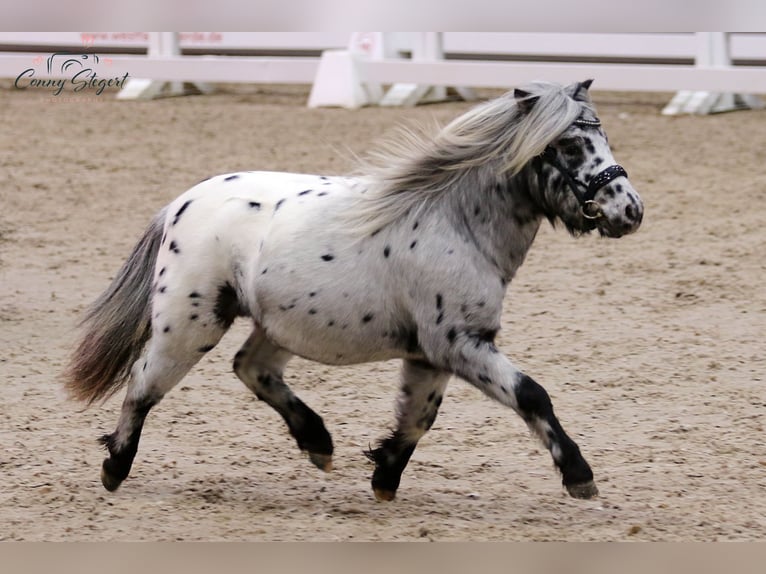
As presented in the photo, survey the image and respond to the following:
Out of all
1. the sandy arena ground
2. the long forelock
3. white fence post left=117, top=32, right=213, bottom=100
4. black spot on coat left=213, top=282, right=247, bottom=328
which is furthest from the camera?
white fence post left=117, top=32, right=213, bottom=100

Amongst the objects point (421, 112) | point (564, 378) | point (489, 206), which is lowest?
point (421, 112)

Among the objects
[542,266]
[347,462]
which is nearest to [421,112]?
[542,266]

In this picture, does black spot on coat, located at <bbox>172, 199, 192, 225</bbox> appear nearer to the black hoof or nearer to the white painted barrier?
the black hoof

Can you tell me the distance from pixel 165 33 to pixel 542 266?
24.6ft

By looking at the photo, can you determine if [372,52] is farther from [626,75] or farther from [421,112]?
[626,75]

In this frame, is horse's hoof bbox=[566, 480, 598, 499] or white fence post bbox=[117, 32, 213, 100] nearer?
horse's hoof bbox=[566, 480, 598, 499]

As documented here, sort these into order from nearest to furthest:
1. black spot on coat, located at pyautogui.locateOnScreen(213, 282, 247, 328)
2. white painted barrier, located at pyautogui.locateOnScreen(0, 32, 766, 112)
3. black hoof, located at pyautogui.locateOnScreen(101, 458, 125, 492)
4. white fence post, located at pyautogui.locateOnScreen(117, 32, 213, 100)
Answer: black spot on coat, located at pyautogui.locateOnScreen(213, 282, 247, 328), black hoof, located at pyautogui.locateOnScreen(101, 458, 125, 492), white painted barrier, located at pyautogui.locateOnScreen(0, 32, 766, 112), white fence post, located at pyautogui.locateOnScreen(117, 32, 213, 100)

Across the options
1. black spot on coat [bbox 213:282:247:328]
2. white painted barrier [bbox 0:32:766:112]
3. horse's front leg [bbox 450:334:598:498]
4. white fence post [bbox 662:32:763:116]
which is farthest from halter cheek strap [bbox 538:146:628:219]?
white fence post [bbox 662:32:763:116]

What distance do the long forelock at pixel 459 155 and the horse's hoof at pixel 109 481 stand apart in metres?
1.15

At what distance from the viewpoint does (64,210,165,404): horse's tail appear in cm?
416

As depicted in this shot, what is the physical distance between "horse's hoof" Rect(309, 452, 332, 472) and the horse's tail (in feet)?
2.23

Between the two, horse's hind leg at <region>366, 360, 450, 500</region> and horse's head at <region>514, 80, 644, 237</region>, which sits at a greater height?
horse's head at <region>514, 80, 644, 237</region>

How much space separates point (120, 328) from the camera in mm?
4172

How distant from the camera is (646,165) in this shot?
9555 mm
